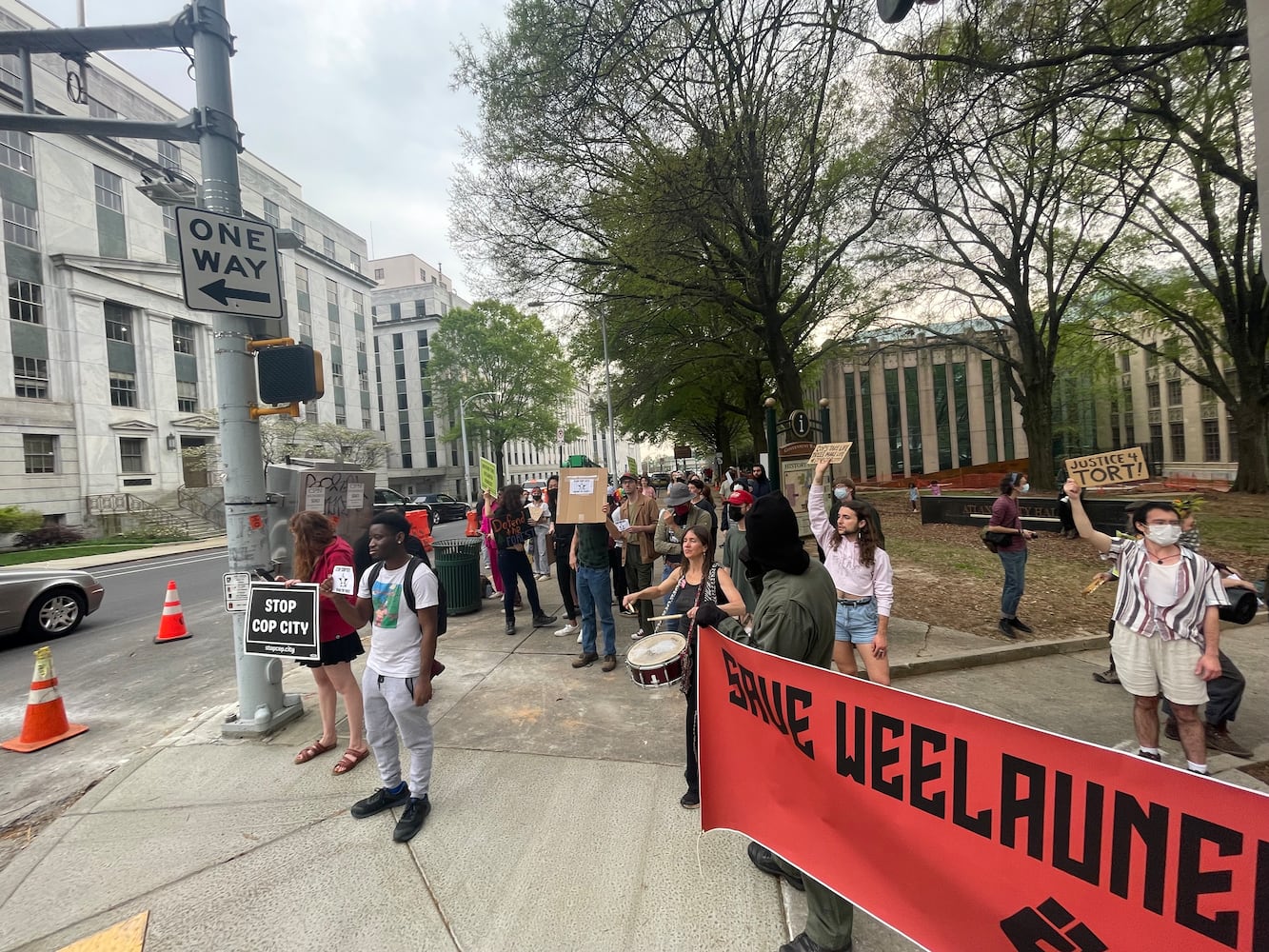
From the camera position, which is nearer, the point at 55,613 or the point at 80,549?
the point at 55,613

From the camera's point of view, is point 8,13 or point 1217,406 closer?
point 8,13

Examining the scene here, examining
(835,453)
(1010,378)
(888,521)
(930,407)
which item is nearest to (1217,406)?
(930,407)

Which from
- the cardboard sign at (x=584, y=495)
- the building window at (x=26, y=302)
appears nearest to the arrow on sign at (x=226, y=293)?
the cardboard sign at (x=584, y=495)

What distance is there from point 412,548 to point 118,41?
4993 mm

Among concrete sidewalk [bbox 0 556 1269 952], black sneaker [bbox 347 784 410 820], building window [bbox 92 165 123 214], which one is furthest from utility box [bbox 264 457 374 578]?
building window [bbox 92 165 123 214]

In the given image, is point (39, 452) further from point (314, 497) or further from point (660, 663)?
point (660, 663)

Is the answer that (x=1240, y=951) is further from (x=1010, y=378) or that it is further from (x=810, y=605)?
(x=1010, y=378)

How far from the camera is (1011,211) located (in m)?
17.8

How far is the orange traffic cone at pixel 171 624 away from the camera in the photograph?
794 centimetres

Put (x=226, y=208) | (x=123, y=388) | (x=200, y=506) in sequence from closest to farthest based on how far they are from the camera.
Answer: (x=226, y=208) < (x=200, y=506) < (x=123, y=388)

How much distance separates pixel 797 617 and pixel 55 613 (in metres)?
10.7

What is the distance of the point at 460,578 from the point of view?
8.32 meters

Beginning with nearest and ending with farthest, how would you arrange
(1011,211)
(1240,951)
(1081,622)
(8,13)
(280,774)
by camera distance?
(1240,951) < (280,774) < (1081,622) < (1011,211) < (8,13)

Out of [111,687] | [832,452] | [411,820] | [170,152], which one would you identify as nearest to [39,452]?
[170,152]
